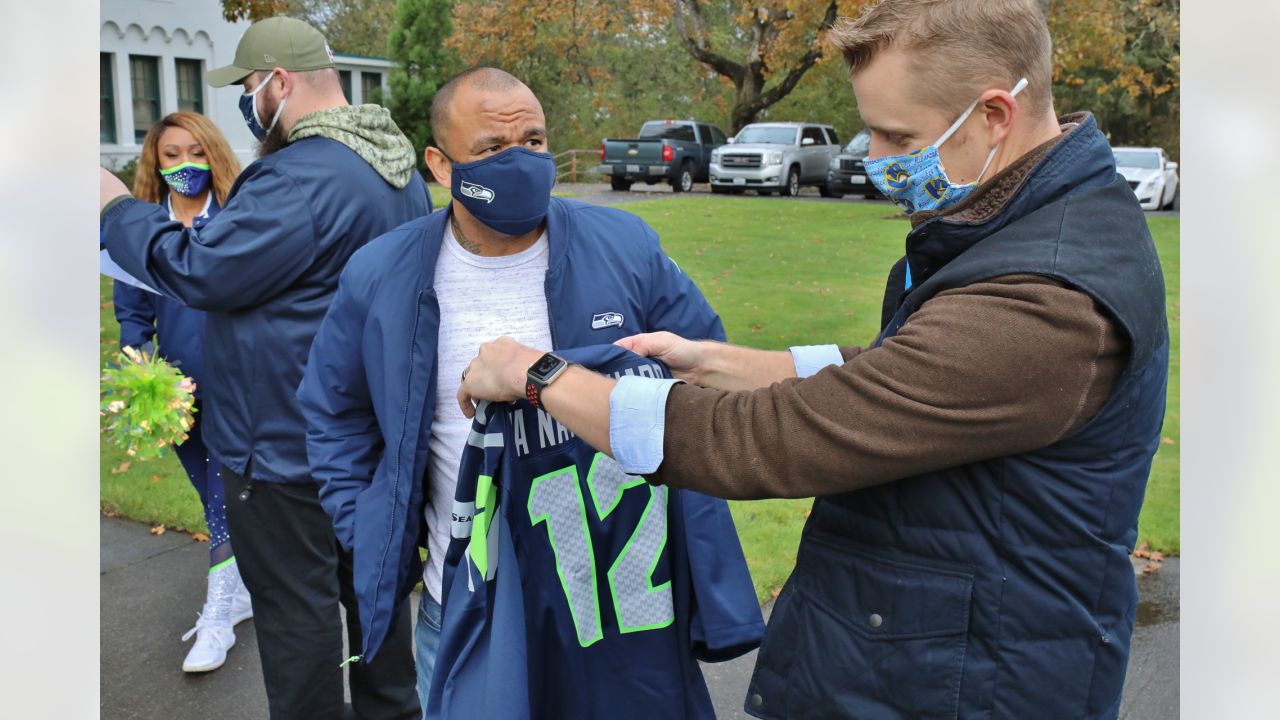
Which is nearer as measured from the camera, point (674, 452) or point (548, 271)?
point (674, 452)

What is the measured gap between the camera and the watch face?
6.97ft

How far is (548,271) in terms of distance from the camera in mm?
2871

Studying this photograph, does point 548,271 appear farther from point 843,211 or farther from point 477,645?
point 843,211

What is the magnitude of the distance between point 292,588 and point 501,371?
→ 1896 millimetres

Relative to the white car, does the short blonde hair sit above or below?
above

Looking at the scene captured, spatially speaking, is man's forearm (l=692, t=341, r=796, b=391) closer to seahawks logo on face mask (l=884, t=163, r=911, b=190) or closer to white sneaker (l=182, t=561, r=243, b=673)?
seahawks logo on face mask (l=884, t=163, r=911, b=190)

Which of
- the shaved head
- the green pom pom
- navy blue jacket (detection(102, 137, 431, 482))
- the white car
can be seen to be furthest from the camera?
the white car

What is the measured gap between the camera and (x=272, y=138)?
3.85 meters

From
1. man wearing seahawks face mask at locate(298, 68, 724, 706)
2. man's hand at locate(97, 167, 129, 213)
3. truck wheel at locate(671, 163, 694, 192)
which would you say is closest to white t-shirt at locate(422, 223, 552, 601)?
man wearing seahawks face mask at locate(298, 68, 724, 706)

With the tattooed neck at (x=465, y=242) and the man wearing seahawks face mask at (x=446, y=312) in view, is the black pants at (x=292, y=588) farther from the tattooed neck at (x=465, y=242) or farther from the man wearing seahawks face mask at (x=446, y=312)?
the tattooed neck at (x=465, y=242)

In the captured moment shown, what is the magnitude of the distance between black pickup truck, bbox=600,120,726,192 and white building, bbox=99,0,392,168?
9195mm

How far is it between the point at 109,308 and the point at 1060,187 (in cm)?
1176

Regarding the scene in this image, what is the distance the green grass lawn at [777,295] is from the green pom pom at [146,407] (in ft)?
6.98
